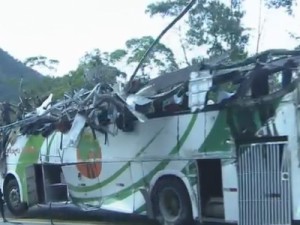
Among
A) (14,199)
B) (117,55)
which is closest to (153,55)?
(117,55)

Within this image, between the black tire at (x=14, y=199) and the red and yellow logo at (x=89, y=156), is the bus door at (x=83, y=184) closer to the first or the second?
the red and yellow logo at (x=89, y=156)

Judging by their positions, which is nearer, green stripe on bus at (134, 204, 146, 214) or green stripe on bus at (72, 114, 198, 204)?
green stripe on bus at (72, 114, 198, 204)

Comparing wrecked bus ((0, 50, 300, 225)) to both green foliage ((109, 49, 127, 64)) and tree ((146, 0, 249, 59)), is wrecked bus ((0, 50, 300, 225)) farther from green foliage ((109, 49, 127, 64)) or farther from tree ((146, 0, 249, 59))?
green foliage ((109, 49, 127, 64))

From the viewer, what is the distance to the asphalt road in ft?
45.2

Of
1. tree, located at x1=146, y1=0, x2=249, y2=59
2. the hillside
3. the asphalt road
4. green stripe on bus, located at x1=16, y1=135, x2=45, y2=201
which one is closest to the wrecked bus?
green stripe on bus, located at x1=16, y1=135, x2=45, y2=201

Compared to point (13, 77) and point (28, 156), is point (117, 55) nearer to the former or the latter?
point (13, 77)

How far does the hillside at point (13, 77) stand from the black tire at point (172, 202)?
1197 inches

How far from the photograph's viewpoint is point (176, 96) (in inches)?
429

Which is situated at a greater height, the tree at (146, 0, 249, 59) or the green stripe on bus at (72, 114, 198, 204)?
the tree at (146, 0, 249, 59)

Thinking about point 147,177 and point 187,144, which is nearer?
point 187,144

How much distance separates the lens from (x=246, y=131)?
9.70 metres

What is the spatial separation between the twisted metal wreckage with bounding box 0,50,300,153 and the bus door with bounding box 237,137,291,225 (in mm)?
351

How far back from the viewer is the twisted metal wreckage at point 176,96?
9.48 m

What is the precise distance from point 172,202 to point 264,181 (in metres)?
2.40
